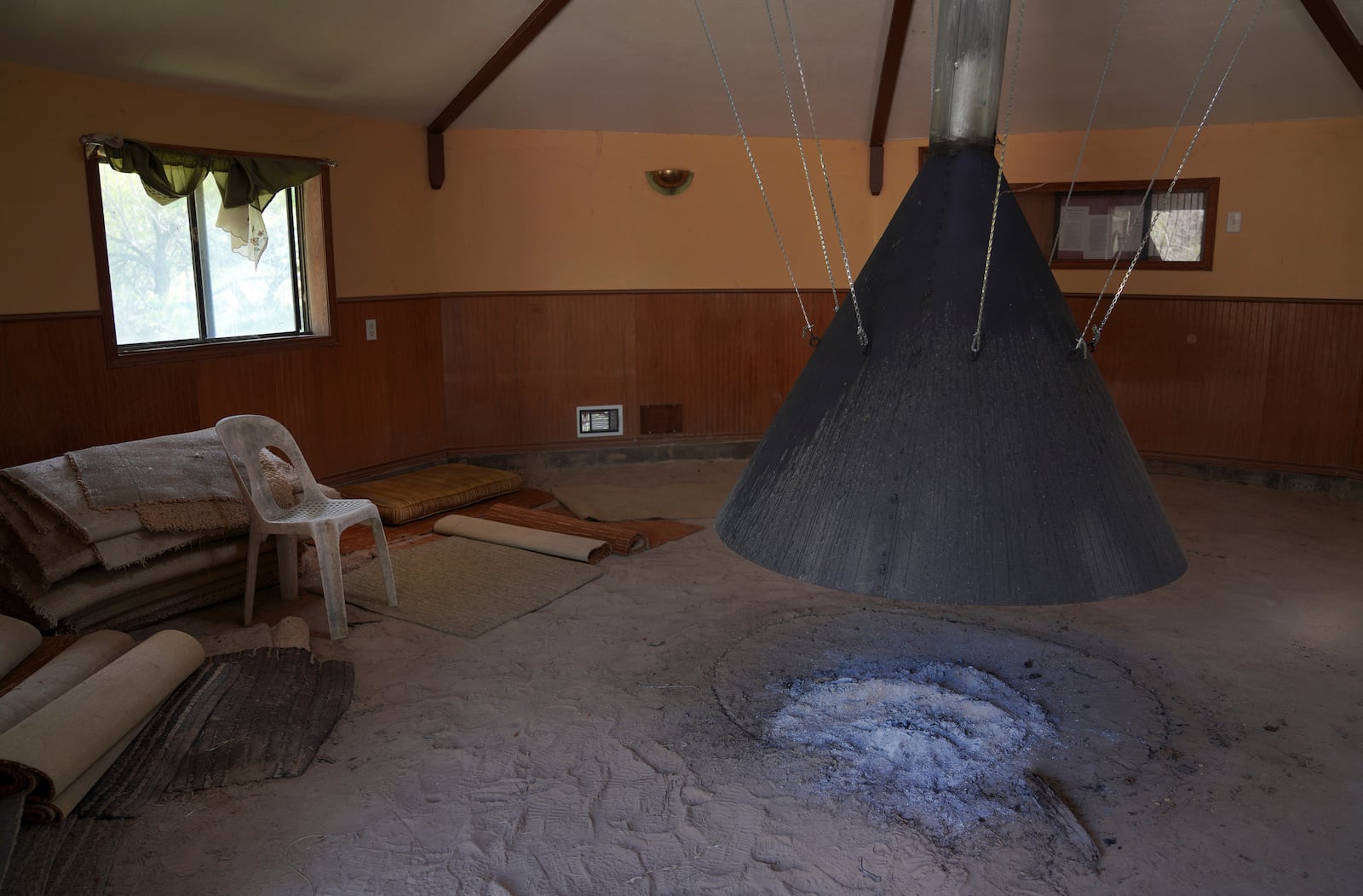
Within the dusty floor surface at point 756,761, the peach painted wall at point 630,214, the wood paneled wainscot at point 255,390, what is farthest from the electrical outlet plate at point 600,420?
the dusty floor surface at point 756,761

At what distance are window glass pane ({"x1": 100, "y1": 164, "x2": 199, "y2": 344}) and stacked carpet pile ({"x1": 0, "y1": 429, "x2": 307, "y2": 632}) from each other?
939 mm

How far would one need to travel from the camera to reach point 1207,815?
2.58 metres

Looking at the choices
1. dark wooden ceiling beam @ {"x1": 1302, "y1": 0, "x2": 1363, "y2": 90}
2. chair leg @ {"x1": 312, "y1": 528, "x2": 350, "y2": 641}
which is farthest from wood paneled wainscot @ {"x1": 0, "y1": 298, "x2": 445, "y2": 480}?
dark wooden ceiling beam @ {"x1": 1302, "y1": 0, "x2": 1363, "y2": 90}

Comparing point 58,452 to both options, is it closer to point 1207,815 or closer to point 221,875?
point 221,875

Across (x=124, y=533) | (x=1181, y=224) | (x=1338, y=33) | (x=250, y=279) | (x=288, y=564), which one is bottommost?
(x=288, y=564)

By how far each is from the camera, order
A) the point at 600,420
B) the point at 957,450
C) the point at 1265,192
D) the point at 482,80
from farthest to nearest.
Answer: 1. the point at 600,420
2. the point at 1265,192
3. the point at 482,80
4. the point at 957,450

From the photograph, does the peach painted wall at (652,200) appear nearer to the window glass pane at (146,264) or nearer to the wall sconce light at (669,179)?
the wall sconce light at (669,179)

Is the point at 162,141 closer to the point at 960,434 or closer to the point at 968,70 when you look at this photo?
the point at 968,70

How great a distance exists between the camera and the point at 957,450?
2.38m

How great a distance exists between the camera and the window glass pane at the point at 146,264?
461cm

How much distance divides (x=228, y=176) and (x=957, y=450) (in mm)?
4258

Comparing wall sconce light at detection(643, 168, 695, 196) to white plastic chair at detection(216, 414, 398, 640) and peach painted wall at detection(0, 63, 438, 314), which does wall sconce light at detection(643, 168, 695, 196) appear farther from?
white plastic chair at detection(216, 414, 398, 640)

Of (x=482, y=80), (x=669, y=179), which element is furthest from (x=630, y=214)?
(x=482, y=80)

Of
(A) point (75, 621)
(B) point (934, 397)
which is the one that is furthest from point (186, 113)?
(B) point (934, 397)
